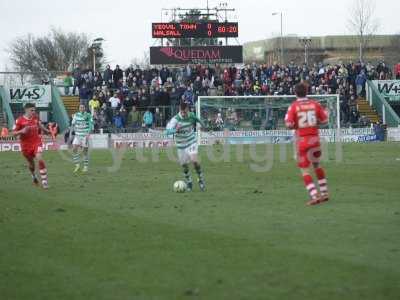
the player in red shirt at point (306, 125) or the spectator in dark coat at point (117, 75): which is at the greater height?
the spectator in dark coat at point (117, 75)

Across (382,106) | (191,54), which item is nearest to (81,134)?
(382,106)

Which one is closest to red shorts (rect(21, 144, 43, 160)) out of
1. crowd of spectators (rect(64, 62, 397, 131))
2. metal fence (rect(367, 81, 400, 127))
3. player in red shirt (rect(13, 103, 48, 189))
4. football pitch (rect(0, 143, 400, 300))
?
player in red shirt (rect(13, 103, 48, 189))

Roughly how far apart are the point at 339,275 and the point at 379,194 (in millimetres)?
8533

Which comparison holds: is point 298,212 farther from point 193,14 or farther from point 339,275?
point 193,14

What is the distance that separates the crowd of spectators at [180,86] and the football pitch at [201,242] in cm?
2516

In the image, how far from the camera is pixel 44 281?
9.09 m

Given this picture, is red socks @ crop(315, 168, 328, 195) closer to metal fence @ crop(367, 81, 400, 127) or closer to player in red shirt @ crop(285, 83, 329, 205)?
player in red shirt @ crop(285, 83, 329, 205)

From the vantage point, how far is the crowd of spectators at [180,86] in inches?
1813

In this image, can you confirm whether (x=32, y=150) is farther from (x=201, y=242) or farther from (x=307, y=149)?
(x=201, y=242)

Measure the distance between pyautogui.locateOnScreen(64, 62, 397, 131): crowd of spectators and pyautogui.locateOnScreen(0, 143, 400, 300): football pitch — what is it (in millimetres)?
25160

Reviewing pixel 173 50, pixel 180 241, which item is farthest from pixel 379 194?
pixel 173 50

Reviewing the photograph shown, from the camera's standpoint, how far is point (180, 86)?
48.3 metres

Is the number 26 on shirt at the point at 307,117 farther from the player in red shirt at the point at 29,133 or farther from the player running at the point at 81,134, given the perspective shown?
the player running at the point at 81,134

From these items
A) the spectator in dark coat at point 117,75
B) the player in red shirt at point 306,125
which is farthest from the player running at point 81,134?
the spectator in dark coat at point 117,75
